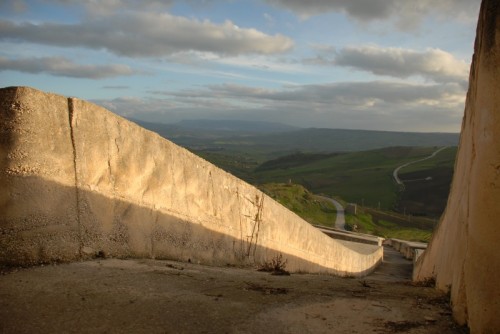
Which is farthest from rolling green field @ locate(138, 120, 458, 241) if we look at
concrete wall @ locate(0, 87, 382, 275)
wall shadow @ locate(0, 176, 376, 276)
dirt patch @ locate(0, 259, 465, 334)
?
dirt patch @ locate(0, 259, 465, 334)

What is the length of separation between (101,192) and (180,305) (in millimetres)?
1847

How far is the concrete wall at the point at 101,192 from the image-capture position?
423cm

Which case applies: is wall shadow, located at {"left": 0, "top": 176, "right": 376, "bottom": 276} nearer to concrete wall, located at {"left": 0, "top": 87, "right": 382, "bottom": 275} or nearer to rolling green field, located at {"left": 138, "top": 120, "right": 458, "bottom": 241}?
concrete wall, located at {"left": 0, "top": 87, "right": 382, "bottom": 275}

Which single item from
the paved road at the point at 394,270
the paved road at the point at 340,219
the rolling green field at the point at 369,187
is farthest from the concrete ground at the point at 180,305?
the rolling green field at the point at 369,187

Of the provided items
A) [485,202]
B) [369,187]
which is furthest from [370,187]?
[485,202]

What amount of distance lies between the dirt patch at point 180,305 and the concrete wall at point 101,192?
36 cm

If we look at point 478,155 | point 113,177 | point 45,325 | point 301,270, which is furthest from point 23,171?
point 301,270

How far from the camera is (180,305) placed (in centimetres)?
378

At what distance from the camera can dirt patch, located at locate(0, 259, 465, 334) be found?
3.32 m

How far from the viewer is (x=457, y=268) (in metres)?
4.12

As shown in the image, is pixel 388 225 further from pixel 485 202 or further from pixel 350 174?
pixel 350 174

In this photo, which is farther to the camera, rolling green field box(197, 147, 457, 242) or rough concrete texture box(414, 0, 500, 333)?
rolling green field box(197, 147, 457, 242)

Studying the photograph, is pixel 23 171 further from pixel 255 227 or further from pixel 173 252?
pixel 255 227

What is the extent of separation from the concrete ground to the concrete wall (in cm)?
35
